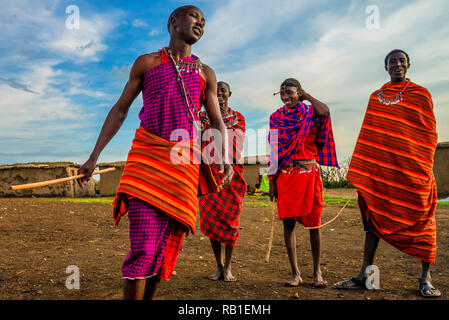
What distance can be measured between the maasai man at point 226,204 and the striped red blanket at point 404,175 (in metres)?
1.50

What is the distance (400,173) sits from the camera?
13.5ft

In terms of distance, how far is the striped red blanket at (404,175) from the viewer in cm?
409

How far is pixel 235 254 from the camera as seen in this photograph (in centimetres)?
589

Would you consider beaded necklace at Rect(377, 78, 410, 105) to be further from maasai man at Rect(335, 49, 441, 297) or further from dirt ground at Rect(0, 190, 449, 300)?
dirt ground at Rect(0, 190, 449, 300)

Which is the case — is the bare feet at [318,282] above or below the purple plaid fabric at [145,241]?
below

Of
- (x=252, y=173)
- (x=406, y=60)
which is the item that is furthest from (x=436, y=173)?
(x=406, y=60)

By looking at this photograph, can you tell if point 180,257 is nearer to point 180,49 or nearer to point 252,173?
point 180,49

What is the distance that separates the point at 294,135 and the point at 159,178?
2.41 metres

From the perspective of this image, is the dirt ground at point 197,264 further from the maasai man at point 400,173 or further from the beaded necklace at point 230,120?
the beaded necklace at point 230,120

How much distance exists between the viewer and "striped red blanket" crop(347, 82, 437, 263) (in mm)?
4090

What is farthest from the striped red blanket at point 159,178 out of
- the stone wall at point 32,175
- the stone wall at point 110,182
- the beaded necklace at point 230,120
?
the stone wall at point 32,175

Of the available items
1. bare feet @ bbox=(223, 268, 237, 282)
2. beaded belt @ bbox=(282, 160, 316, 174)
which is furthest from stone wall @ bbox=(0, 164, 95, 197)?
beaded belt @ bbox=(282, 160, 316, 174)

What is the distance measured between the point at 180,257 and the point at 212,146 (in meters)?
3.20

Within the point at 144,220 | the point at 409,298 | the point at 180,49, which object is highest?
the point at 180,49
